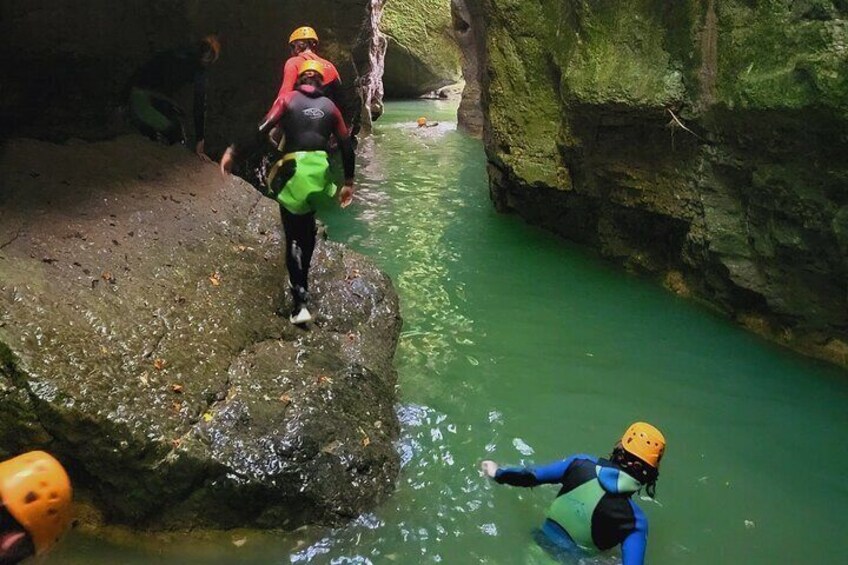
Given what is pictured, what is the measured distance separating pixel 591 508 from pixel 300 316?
8.21 feet

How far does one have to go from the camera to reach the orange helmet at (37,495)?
2016mm

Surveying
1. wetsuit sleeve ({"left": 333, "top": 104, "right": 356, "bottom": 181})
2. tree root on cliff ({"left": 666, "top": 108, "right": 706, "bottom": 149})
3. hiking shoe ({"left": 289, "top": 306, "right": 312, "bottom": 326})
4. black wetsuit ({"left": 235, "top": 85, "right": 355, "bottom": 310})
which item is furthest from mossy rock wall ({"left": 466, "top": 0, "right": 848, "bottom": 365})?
hiking shoe ({"left": 289, "top": 306, "right": 312, "bottom": 326})

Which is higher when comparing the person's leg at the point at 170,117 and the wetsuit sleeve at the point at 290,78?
the wetsuit sleeve at the point at 290,78

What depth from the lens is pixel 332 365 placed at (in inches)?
189

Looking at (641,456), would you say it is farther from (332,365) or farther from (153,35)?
(153,35)

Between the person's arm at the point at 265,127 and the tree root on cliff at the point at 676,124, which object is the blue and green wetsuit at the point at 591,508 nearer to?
Answer: the person's arm at the point at 265,127

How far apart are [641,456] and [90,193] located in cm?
434

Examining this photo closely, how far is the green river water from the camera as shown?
392 cm

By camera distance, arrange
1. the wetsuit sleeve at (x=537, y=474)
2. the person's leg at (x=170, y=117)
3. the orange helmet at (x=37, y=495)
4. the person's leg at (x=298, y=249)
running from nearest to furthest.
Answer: the orange helmet at (x=37, y=495)
the wetsuit sleeve at (x=537, y=474)
the person's leg at (x=298, y=249)
the person's leg at (x=170, y=117)

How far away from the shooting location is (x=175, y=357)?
412cm

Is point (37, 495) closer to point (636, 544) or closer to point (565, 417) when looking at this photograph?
point (636, 544)

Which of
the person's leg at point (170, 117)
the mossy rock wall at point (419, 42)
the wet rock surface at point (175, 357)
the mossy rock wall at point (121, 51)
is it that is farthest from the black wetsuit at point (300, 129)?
the mossy rock wall at point (419, 42)

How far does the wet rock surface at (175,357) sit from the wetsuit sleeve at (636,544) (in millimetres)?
1493

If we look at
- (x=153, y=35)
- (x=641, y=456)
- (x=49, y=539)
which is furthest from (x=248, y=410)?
(x=153, y=35)
